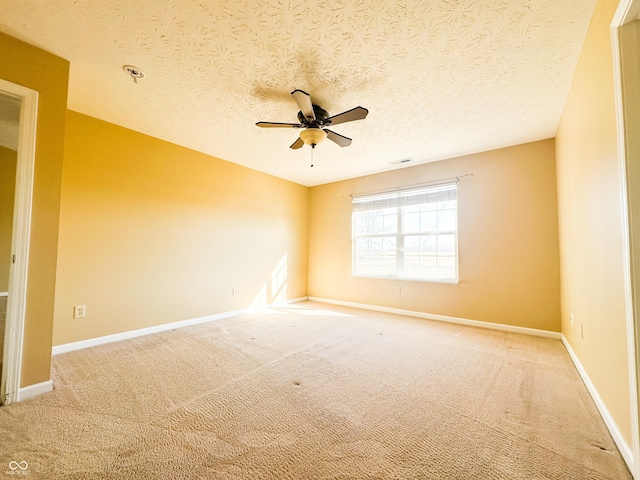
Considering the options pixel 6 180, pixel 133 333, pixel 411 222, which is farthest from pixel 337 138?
pixel 133 333

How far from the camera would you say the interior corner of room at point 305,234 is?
4.61 feet

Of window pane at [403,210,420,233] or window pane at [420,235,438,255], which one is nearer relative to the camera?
window pane at [420,235,438,255]

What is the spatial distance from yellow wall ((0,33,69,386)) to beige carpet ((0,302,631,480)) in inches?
14.9

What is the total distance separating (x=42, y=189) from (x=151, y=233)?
145 cm

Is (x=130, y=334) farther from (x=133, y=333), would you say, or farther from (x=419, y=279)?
(x=419, y=279)

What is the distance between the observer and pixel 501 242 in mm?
3486

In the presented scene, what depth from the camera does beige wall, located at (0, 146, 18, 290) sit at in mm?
1847

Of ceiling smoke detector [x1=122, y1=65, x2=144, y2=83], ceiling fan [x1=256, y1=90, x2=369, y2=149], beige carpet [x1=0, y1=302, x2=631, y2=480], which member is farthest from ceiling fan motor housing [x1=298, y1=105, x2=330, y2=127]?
beige carpet [x1=0, y1=302, x2=631, y2=480]

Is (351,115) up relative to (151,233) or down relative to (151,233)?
up

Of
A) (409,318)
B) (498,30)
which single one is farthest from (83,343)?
(498,30)

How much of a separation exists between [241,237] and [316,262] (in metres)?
1.84


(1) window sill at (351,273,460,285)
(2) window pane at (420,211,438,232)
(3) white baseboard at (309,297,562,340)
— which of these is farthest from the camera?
(2) window pane at (420,211,438,232)

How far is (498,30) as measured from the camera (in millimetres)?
1664

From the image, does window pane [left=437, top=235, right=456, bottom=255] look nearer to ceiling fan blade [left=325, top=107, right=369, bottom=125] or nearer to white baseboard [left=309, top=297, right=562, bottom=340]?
white baseboard [left=309, top=297, right=562, bottom=340]
